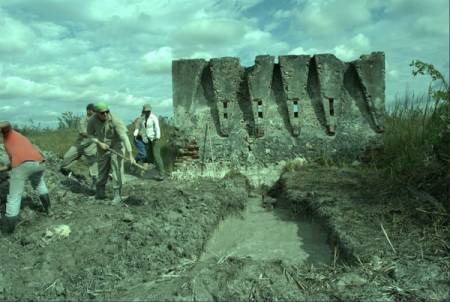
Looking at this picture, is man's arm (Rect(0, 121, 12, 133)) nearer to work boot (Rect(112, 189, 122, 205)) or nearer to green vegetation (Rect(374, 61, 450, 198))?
work boot (Rect(112, 189, 122, 205))

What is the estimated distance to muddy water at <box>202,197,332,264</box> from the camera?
5.38m

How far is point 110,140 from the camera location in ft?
22.6

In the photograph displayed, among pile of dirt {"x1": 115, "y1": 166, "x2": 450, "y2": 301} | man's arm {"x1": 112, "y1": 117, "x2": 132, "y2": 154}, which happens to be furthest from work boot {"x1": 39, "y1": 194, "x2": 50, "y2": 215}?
pile of dirt {"x1": 115, "y1": 166, "x2": 450, "y2": 301}

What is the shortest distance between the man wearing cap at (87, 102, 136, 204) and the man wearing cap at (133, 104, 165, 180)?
2155 mm

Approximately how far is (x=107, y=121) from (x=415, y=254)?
4.53 metres

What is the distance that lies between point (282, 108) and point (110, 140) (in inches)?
158

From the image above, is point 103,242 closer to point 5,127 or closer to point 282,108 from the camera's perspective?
point 5,127

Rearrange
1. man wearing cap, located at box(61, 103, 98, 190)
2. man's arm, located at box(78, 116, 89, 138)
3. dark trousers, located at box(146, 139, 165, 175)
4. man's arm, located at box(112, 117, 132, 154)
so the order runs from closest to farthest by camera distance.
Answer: man's arm, located at box(112, 117, 132, 154) → man's arm, located at box(78, 116, 89, 138) → man wearing cap, located at box(61, 103, 98, 190) → dark trousers, located at box(146, 139, 165, 175)

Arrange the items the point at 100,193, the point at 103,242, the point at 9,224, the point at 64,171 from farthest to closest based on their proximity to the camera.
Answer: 1. the point at 64,171
2. the point at 100,193
3. the point at 9,224
4. the point at 103,242

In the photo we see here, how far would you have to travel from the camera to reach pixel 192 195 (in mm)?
7129

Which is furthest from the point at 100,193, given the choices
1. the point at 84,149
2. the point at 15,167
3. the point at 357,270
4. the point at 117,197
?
the point at 357,270

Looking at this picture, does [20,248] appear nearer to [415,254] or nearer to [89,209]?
[89,209]

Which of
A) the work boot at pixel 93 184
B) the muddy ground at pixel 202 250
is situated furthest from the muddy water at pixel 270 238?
the work boot at pixel 93 184

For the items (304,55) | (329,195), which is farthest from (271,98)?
(329,195)
